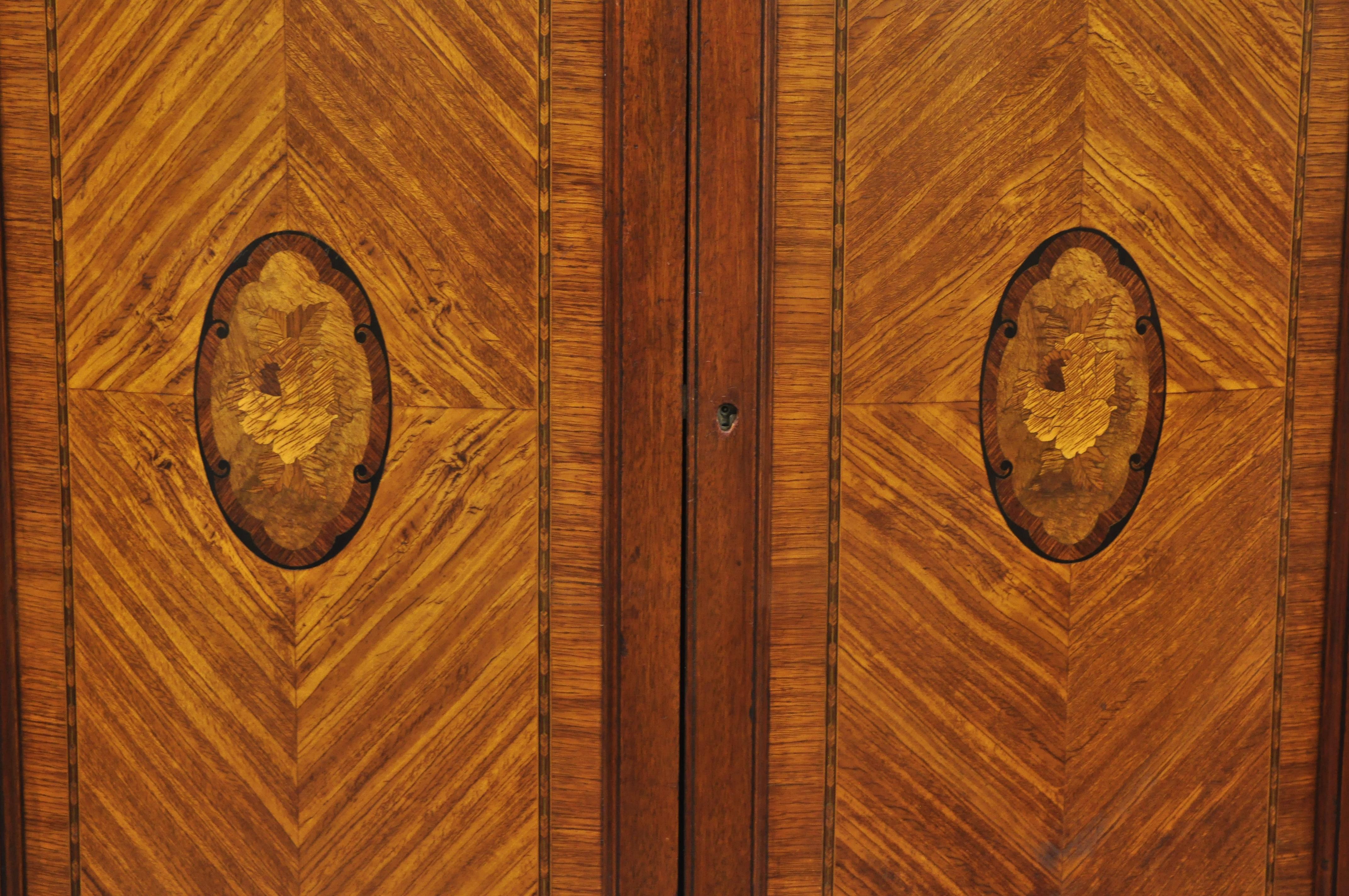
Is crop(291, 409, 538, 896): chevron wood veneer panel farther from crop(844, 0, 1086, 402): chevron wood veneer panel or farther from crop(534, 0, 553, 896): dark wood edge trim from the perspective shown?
crop(844, 0, 1086, 402): chevron wood veneer panel

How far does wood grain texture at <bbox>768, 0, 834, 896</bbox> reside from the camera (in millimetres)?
847

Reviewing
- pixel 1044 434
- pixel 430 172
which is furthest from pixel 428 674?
pixel 1044 434

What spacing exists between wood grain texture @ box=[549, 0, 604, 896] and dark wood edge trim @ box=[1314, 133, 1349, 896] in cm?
71

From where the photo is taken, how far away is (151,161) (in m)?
0.85

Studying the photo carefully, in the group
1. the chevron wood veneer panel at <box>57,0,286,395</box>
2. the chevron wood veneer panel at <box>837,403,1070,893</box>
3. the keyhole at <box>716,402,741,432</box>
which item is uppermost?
the chevron wood veneer panel at <box>57,0,286,395</box>

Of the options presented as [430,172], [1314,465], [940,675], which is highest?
[430,172]

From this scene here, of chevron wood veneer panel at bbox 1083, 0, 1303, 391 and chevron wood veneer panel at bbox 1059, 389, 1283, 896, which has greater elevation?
chevron wood veneer panel at bbox 1083, 0, 1303, 391

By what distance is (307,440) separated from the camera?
0.87 metres

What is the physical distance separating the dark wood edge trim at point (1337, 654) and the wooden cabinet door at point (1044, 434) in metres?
0.01

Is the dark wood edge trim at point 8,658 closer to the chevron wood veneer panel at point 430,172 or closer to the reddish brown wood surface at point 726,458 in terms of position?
the chevron wood veneer panel at point 430,172

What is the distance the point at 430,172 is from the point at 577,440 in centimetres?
27

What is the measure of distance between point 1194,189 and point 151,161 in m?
0.97

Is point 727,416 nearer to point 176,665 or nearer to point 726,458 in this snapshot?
point 726,458

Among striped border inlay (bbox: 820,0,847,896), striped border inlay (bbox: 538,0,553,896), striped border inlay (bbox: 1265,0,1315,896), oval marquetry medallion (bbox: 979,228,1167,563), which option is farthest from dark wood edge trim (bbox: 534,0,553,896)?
striped border inlay (bbox: 1265,0,1315,896)
